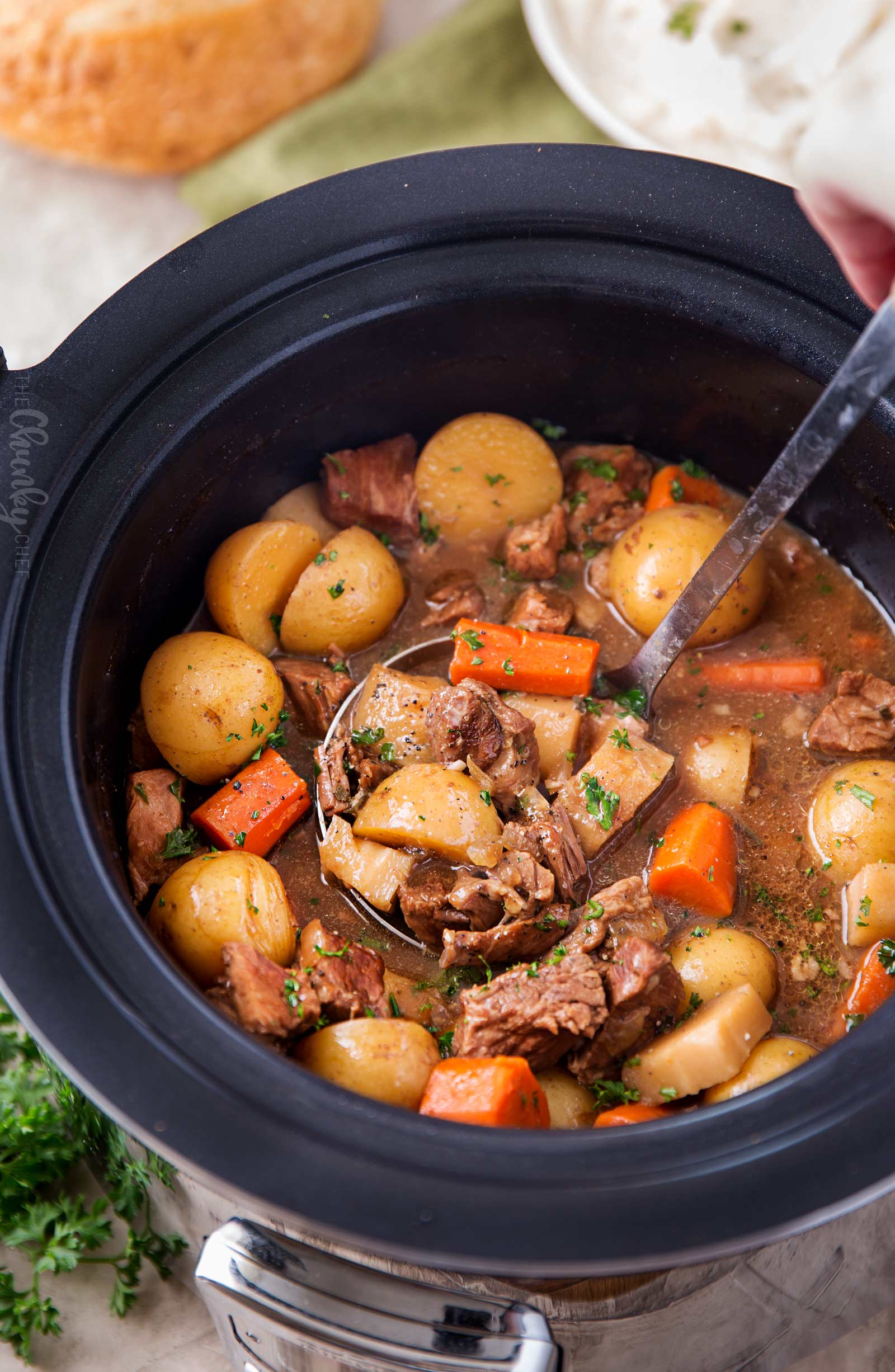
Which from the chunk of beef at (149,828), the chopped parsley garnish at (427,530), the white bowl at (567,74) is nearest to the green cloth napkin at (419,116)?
the white bowl at (567,74)

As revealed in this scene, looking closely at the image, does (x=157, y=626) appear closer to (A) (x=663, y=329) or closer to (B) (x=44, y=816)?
(B) (x=44, y=816)

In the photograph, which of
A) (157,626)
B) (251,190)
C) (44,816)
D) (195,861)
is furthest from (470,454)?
(251,190)

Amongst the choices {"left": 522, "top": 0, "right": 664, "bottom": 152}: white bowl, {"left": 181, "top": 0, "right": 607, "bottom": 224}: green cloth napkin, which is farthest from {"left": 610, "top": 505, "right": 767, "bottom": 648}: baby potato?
{"left": 181, "top": 0, "right": 607, "bottom": 224}: green cloth napkin

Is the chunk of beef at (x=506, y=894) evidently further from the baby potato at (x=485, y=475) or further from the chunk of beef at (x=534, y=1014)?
the baby potato at (x=485, y=475)

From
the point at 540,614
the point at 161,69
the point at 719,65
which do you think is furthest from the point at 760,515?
the point at 161,69

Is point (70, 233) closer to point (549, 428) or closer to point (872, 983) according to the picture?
point (549, 428)

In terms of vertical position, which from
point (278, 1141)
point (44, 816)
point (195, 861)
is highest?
point (44, 816)
